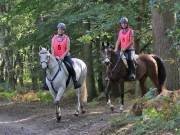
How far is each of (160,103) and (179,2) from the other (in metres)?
2.47

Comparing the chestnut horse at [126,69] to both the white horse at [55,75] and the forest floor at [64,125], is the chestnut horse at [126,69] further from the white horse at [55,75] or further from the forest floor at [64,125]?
the white horse at [55,75]

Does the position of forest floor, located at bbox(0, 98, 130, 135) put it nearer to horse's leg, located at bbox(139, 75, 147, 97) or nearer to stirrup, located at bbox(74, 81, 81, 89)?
stirrup, located at bbox(74, 81, 81, 89)

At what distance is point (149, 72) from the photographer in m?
16.2

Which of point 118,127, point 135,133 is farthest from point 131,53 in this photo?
point 135,133

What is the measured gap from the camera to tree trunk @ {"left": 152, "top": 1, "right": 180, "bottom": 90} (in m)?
13.6

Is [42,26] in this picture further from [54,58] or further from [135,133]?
[135,133]

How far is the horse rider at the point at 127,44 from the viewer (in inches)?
589

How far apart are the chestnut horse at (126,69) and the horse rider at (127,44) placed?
0.58ft

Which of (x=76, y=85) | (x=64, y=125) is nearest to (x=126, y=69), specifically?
(x=76, y=85)

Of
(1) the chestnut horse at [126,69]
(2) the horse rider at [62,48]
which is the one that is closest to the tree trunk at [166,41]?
(1) the chestnut horse at [126,69]

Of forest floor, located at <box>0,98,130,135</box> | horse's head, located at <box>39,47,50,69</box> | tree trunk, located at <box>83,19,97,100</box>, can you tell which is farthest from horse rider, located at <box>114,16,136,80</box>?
tree trunk, located at <box>83,19,97,100</box>

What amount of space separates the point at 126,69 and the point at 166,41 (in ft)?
7.38

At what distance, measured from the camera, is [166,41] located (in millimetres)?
13805

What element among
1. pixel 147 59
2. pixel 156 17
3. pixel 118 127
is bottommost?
pixel 118 127
